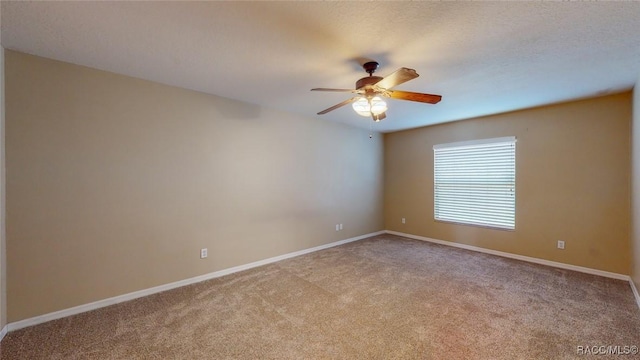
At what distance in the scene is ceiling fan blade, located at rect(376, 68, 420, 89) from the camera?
1.85 m

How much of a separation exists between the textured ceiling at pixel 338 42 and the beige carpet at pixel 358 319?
94.4 inches

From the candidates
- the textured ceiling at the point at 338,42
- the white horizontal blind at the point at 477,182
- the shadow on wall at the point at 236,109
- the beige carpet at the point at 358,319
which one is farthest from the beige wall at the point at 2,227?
the white horizontal blind at the point at 477,182

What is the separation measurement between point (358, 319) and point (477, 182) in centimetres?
357

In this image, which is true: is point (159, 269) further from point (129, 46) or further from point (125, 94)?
point (129, 46)

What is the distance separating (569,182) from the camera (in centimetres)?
363

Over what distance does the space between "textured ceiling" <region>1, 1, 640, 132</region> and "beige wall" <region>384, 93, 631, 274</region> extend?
0.57m

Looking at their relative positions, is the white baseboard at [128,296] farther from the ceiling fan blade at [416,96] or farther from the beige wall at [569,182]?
the beige wall at [569,182]

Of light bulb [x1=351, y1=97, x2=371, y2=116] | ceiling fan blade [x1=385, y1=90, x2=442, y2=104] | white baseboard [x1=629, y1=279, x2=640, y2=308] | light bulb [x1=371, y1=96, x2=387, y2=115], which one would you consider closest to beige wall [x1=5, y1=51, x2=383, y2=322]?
light bulb [x1=351, y1=97, x2=371, y2=116]

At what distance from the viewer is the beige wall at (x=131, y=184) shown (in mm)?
2295

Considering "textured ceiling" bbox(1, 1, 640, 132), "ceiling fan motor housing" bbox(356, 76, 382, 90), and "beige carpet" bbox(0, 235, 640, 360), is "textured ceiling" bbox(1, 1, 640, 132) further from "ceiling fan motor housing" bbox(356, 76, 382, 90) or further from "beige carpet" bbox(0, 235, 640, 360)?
"beige carpet" bbox(0, 235, 640, 360)

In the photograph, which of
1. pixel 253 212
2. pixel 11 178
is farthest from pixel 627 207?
pixel 11 178

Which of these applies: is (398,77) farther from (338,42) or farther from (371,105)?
(338,42)

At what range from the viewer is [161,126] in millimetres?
2994

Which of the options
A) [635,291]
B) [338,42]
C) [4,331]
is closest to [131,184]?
[4,331]
